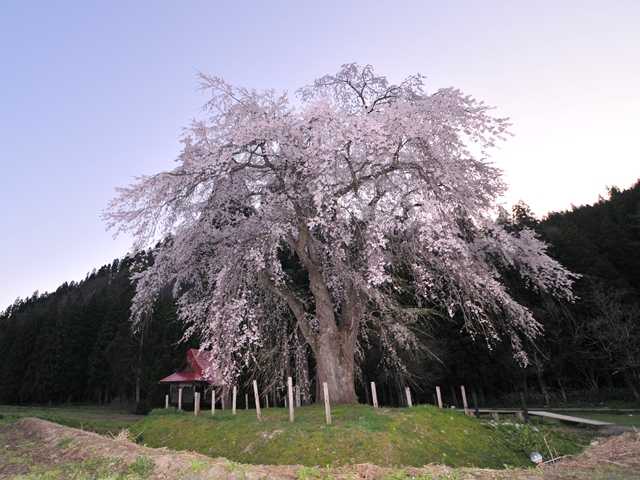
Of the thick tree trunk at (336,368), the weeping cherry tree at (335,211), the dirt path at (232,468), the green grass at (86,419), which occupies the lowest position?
the green grass at (86,419)

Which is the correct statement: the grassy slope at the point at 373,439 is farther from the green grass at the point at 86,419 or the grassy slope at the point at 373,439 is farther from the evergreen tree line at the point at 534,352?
the green grass at the point at 86,419

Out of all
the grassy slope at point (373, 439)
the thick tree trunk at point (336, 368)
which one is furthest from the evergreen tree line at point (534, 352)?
the grassy slope at point (373, 439)

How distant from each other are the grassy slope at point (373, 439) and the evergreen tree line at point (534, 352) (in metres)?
6.50

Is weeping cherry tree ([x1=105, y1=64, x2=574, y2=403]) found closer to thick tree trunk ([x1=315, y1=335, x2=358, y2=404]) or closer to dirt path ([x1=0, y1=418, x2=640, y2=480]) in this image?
thick tree trunk ([x1=315, y1=335, x2=358, y2=404])

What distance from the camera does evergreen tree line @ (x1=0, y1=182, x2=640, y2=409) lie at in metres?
27.1

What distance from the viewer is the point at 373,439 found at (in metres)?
8.07

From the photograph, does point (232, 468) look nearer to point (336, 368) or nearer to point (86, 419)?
point (336, 368)

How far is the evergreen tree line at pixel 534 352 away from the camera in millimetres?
27125

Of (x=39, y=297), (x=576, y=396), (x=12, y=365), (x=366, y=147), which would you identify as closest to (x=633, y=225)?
(x=576, y=396)

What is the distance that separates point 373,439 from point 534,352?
25065 mm

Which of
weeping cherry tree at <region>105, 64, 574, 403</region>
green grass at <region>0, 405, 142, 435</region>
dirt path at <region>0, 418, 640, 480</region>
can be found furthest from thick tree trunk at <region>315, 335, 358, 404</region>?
green grass at <region>0, 405, 142, 435</region>

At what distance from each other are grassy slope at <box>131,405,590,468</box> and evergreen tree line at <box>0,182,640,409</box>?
6.50 meters

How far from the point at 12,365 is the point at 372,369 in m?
52.2

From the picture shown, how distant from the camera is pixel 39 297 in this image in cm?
12069
